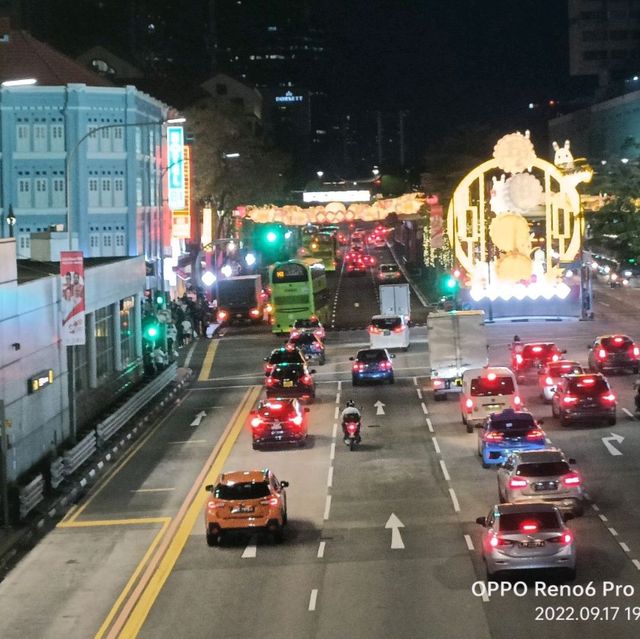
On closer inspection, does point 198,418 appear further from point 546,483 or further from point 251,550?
point 546,483

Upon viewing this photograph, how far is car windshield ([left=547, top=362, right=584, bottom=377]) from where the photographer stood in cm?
4183

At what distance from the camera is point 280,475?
1253 inches

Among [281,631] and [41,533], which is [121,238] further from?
[281,631]

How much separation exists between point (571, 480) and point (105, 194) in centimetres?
4507

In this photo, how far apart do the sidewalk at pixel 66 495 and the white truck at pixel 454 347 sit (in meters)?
9.61

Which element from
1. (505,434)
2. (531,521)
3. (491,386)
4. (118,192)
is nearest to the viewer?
(531,521)

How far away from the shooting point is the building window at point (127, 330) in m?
49.8

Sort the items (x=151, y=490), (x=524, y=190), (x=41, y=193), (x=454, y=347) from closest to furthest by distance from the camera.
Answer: (x=151, y=490) → (x=454, y=347) → (x=41, y=193) → (x=524, y=190)

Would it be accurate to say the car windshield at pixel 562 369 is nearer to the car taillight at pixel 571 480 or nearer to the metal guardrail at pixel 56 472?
the car taillight at pixel 571 480

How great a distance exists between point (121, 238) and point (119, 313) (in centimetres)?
1860

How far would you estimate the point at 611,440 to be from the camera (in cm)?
3494

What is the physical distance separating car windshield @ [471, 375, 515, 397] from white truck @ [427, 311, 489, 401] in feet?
22.5

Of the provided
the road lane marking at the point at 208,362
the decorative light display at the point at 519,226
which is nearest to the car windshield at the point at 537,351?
the road lane marking at the point at 208,362

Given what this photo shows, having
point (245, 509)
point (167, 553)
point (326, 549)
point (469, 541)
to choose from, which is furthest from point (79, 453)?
point (469, 541)
